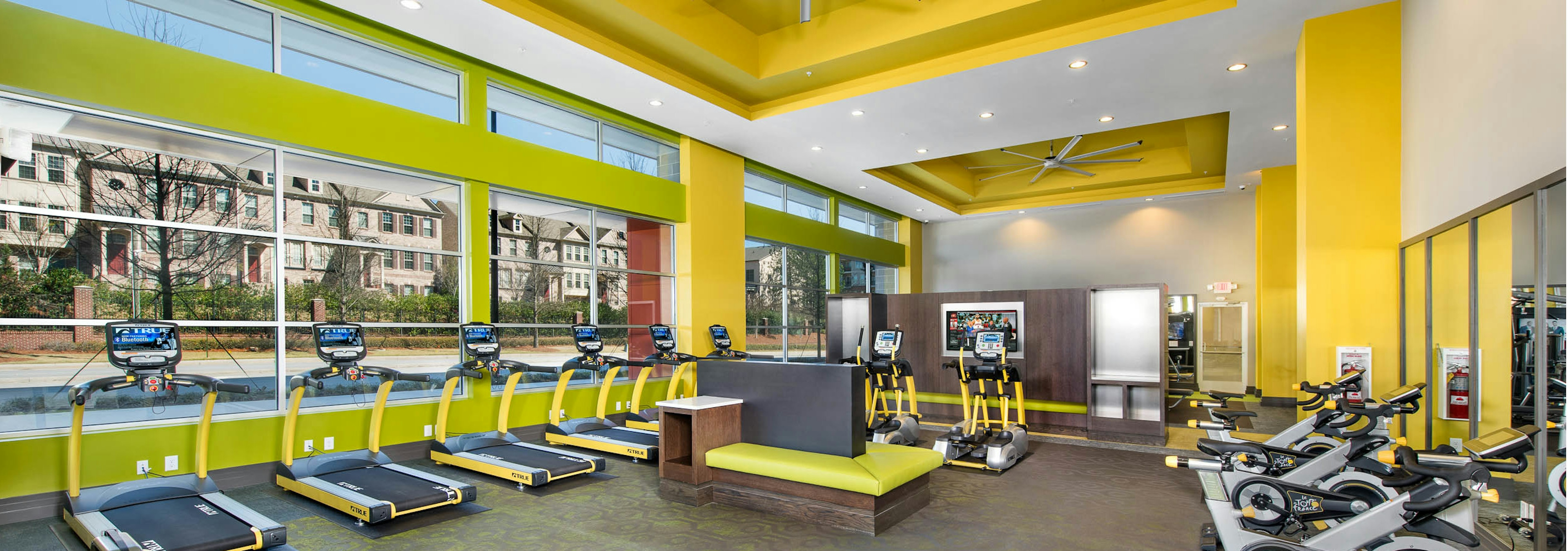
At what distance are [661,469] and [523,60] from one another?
160 inches

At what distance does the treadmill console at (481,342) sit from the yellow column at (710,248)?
3118mm

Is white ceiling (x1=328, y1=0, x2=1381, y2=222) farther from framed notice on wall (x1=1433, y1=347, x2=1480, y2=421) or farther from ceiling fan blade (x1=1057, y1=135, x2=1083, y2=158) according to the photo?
framed notice on wall (x1=1433, y1=347, x2=1480, y2=421)

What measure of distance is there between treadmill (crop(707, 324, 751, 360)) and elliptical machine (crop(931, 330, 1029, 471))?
2.81 metres

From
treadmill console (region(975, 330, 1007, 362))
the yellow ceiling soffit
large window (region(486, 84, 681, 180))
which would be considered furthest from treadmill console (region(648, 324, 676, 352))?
treadmill console (region(975, 330, 1007, 362))

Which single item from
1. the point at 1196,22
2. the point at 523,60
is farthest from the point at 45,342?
the point at 1196,22

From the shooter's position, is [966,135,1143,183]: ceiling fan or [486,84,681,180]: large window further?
[966,135,1143,183]: ceiling fan

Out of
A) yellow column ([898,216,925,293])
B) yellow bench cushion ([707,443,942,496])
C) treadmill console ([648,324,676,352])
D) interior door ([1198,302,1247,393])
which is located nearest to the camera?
yellow bench cushion ([707,443,942,496])

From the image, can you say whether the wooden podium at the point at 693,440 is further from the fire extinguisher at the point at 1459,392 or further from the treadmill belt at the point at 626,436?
the fire extinguisher at the point at 1459,392

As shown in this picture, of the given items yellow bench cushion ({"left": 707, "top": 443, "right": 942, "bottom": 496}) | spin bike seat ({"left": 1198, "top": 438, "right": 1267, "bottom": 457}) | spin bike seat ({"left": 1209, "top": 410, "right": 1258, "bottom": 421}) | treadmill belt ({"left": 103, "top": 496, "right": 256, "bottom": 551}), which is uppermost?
spin bike seat ({"left": 1198, "top": 438, "right": 1267, "bottom": 457})

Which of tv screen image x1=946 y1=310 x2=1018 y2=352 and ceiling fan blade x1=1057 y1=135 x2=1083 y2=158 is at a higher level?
ceiling fan blade x1=1057 y1=135 x2=1083 y2=158

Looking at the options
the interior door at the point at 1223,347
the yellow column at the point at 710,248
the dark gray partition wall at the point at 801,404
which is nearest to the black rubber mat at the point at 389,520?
the dark gray partition wall at the point at 801,404

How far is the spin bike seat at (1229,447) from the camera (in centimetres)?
364

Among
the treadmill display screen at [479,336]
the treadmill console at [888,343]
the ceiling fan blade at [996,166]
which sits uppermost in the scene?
the ceiling fan blade at [996,166]

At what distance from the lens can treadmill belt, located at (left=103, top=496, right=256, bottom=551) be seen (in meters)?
3.60
